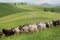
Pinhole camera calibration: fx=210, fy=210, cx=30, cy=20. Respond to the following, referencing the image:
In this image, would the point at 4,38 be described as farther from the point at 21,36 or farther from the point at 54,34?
the point at 54,34

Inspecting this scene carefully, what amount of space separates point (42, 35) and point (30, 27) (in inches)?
100.0

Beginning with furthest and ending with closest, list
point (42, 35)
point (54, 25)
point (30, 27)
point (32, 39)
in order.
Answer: point (54, 25), point (30, 27), point (42, 35), point (32, 39)

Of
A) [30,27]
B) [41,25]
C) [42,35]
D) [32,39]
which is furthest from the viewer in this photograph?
[41,25]

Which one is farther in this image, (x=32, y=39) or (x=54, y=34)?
(x=54, y=34)

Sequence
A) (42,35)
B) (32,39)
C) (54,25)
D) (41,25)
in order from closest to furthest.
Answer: (32,39) < (42,35) < (41,25) < (54,25)

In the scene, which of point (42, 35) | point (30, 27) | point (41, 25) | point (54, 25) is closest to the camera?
point (42, 35)

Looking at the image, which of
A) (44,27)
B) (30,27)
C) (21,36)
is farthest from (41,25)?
(21,36)

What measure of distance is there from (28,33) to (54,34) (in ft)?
11.0

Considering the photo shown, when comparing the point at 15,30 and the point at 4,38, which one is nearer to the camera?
the point at 4,38

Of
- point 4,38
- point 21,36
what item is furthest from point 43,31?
point 4,38

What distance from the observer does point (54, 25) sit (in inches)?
1257

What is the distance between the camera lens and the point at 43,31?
2809cm

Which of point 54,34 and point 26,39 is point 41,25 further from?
point 26,39

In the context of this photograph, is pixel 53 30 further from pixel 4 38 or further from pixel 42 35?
pixel 4 38
